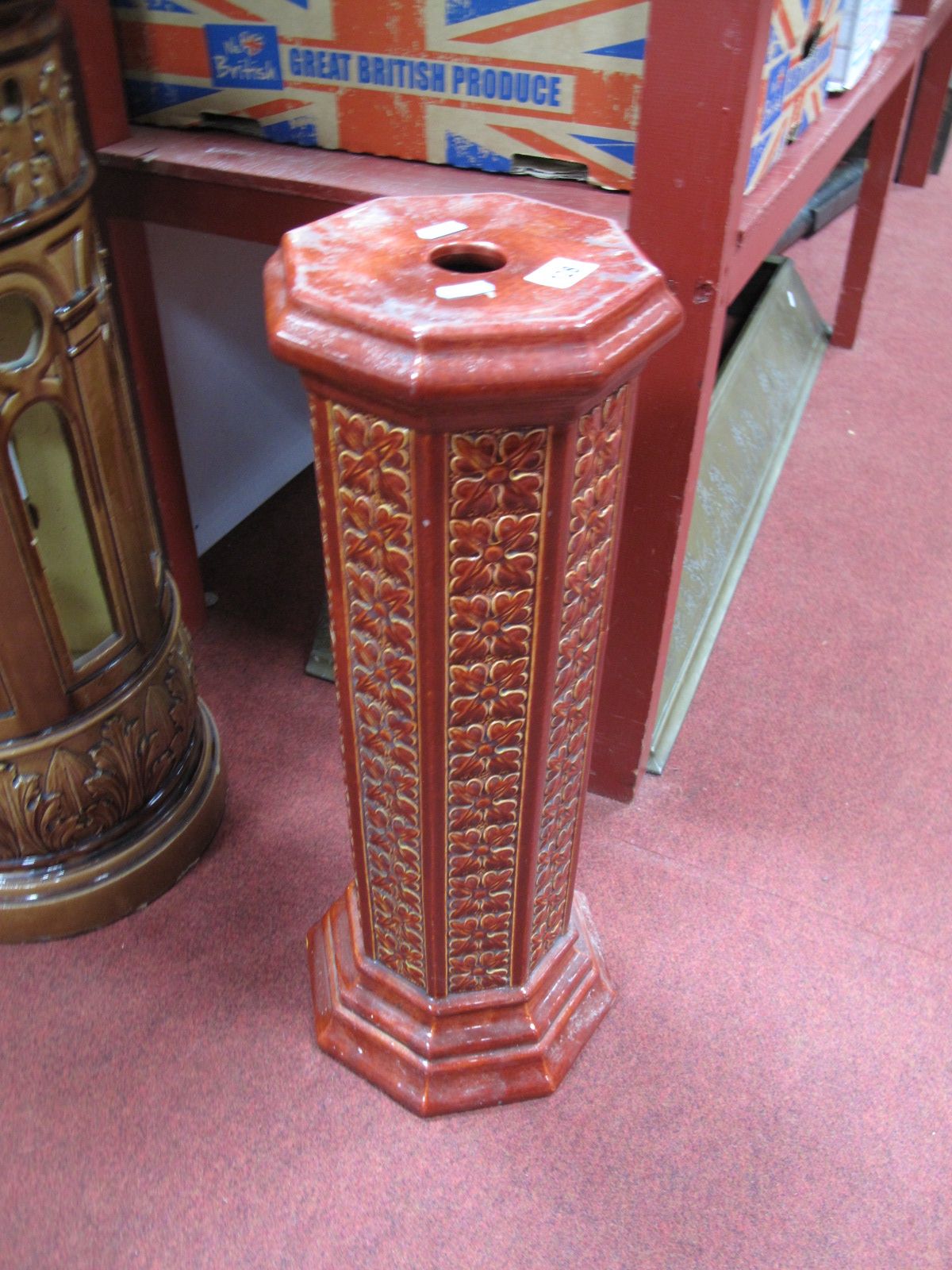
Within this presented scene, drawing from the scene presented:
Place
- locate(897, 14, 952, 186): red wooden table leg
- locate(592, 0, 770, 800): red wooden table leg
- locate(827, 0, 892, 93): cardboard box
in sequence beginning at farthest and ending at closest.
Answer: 1. locate(897, 14, 952, 186): red wooden table leg
2. locate(827, 0, 892, 93): cardboard box
3. locate(592, 0, 770, 800): red wooden table leg

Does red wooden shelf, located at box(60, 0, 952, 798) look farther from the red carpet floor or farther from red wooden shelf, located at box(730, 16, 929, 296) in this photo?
the red carpet floor

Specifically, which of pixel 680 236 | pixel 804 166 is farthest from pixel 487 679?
pixel 804 166

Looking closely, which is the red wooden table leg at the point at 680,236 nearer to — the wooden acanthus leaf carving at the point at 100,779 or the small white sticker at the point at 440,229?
the small white sticker at the point at 440,229

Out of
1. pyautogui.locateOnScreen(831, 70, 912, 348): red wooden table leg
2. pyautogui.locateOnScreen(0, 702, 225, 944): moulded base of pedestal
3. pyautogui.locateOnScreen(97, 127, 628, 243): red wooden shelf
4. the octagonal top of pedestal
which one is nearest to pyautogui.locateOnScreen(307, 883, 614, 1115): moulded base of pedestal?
pyautogui.locateOnScreen(0, 702, 225, 944): moulded base of pedestal

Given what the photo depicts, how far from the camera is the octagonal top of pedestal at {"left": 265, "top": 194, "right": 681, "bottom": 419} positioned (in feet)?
2.49

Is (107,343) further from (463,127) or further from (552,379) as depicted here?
(552,379)

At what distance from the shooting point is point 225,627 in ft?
6.59

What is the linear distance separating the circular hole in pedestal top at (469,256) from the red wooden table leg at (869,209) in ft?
6.68

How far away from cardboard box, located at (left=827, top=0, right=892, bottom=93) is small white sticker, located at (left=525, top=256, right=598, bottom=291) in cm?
105

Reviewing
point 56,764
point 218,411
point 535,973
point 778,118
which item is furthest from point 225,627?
point 778,118

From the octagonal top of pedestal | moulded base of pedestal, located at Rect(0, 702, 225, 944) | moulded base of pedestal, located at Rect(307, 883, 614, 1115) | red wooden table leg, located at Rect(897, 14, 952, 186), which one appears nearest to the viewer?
the octagonal top of pedestal

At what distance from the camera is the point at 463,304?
0.80m

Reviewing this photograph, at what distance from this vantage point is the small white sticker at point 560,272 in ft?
2.74

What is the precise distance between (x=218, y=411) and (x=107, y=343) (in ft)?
2.91
